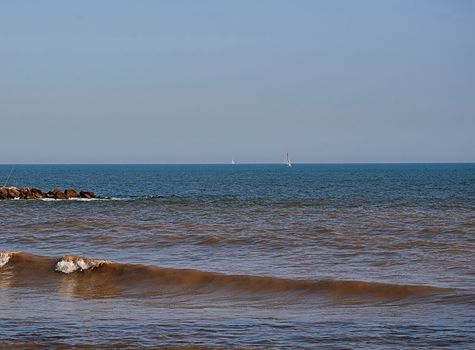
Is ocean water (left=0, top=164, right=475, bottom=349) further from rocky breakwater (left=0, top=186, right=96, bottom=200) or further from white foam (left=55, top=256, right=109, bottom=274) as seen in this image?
rocky breakwater (left=0, top=186, right=96, bottom=200)

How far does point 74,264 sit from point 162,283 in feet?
9.11

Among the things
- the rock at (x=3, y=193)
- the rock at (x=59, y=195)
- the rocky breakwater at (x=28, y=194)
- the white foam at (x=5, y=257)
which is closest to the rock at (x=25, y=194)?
the rocky breakwater at (x=28, y=194)

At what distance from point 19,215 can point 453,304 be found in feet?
92.6

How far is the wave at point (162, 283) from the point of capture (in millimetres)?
14992

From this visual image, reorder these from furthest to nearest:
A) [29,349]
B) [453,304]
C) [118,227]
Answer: [118,227] → [453,304] → [29,349]

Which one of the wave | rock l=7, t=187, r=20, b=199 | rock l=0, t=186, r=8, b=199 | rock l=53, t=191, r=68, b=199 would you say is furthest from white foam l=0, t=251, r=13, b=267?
rock l=7, t=187, r=20, b=199

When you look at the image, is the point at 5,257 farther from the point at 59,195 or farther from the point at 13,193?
the point at 13,193

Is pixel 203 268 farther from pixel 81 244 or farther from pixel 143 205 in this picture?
pixel 143 205

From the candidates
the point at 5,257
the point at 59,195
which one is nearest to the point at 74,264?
the point at 5,257

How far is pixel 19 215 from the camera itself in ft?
126

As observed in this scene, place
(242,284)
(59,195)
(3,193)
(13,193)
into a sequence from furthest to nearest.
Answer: (59,195) → (13,193) → (3,193) → (242,284)

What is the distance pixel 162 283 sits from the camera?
16891 mm

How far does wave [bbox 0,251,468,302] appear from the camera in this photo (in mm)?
14992

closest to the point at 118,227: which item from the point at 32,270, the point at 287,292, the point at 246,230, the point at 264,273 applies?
the point at 246,230
